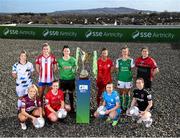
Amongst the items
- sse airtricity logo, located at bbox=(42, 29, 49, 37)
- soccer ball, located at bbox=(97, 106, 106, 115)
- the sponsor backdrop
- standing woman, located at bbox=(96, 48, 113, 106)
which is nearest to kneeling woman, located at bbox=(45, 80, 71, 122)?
soccer ball, located at bbox=(97, 106, 106, 115)

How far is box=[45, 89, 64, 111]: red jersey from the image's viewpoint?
955 centimetres

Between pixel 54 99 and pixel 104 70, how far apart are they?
1458 mm

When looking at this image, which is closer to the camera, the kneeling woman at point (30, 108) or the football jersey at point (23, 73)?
the kneeling woman at point (30, 108)

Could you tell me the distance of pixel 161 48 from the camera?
24188 mm

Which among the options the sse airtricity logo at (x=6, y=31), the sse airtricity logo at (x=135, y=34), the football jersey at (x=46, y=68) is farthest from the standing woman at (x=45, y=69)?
the sse airtricity logo at (x=6, y=31)

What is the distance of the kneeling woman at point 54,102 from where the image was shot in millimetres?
9461

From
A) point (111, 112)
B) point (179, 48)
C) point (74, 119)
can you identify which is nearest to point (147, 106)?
point (111, 112)

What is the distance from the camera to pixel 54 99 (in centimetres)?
956

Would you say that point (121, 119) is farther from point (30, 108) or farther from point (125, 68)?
point (30, 108)

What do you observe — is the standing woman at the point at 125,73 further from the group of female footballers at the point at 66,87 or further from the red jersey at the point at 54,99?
the red jersey at the point at 54,99

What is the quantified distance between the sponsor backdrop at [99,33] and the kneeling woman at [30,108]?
14.0 meters

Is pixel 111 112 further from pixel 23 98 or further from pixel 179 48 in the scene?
pixel 179 48

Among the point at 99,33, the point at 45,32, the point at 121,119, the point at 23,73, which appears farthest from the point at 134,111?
the point at 45,32

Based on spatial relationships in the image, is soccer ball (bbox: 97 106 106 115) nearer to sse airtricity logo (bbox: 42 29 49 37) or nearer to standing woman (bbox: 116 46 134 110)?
standing woman (bbox: 116 46 134 110)
